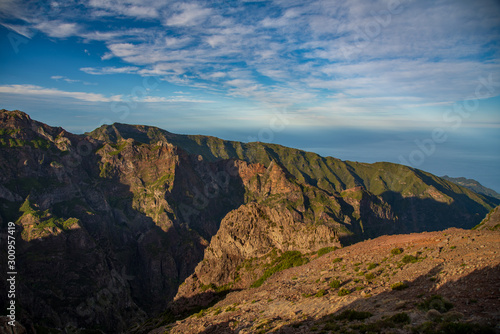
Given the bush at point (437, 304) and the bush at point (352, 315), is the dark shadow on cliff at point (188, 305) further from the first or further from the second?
the bush at point (437, 304)

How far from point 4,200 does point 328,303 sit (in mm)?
224624

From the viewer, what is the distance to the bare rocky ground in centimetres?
1909

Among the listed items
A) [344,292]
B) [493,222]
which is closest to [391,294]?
[344,292]

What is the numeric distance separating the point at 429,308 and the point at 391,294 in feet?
22.6

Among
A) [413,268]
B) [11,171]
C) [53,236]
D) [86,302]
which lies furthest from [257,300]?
[11,171]

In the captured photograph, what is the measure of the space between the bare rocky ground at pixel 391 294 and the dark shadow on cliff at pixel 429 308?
5 centimetres

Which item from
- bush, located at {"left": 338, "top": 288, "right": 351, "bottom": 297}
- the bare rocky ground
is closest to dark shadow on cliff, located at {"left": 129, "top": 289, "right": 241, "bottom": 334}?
the bare rocky ground

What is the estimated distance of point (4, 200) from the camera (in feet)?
597

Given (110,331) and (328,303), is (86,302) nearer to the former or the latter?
(110,331)

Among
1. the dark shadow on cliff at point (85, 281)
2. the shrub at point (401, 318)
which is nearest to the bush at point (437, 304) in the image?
the shrub at point (401, 318)

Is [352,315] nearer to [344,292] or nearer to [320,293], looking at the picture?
[344,292]

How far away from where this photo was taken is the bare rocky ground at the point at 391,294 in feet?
62.6

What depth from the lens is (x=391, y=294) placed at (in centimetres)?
2717

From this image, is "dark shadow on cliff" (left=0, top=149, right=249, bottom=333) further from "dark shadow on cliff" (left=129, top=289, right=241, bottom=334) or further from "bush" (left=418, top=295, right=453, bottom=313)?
"bush" (left=418, top=295, right=453, bottom=313)
